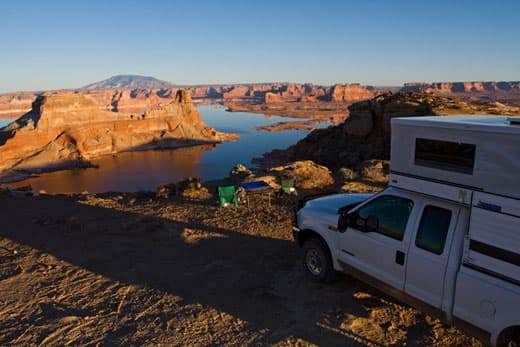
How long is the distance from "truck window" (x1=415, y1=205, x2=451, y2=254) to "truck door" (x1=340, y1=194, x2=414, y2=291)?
0.66 feet

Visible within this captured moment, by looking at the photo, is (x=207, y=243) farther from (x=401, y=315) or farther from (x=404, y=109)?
(x=404, y=109)

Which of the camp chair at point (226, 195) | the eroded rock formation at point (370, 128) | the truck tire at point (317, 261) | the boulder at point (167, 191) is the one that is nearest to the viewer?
the truck tire at point (317, 261)

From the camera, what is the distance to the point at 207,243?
28.9 ft

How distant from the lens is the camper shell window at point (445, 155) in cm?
418

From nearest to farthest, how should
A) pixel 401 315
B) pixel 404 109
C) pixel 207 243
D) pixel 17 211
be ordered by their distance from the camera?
pixel 401 315
pixel 207 243
pixel 17 211
pixel 404 109

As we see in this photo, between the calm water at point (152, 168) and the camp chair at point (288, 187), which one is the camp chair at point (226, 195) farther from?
the calm water at point (152, 168)

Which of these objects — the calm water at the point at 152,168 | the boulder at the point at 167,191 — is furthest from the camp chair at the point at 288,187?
the calm water at the point at 152,168

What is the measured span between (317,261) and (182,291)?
236 cm

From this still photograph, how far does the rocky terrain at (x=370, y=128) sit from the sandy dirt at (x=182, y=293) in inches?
1142

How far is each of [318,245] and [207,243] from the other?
11.2ft

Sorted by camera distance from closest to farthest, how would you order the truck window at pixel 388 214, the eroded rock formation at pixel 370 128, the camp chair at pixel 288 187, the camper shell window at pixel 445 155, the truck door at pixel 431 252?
the camper shell window at pixel 445 155 < the truck door at pixel 431 252 < the truck window at pixel 388 214 < the camp chair at pixel 288 187 < the eroded rock formation at pixel 370 128

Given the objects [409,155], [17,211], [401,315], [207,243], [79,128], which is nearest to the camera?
[409,155]

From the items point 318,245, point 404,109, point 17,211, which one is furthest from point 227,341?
point 404,109

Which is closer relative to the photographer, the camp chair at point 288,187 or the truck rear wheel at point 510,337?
the truck rear wheel at point 510,337
